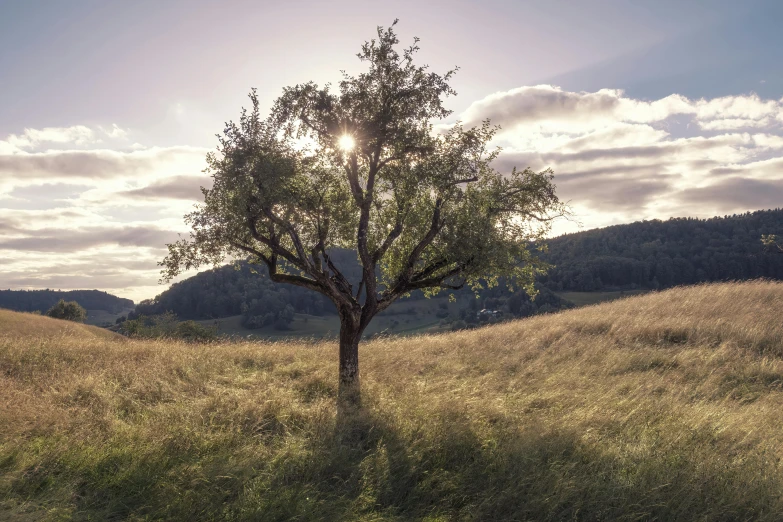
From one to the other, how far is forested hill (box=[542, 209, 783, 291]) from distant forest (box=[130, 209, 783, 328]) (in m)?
0.19

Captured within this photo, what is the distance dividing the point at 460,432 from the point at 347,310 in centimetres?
641

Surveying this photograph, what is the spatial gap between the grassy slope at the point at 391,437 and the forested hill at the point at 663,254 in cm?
11183

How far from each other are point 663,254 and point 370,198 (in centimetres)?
15346

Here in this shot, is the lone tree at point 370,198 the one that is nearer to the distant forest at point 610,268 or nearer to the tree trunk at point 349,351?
the tree trunk at point 349,351

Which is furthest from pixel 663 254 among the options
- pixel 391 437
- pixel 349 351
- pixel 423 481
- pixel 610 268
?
pixel 423 481

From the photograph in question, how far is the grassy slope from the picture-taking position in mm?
8570

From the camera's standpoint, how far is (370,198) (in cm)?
1561

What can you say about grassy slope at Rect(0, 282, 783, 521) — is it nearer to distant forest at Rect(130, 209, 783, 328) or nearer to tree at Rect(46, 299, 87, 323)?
tree at Rect(46, 299, 87, 323)

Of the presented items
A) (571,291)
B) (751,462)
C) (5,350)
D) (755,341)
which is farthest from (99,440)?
(571,291)

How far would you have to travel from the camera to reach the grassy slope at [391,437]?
8.57 meters

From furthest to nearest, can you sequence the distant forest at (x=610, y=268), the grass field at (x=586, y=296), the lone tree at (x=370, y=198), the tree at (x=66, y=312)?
the grass field at (x=586, y=296)
the distant forest at (x=610, y=268)
the tree at (x=66, y=312)
the lone tree at (x=370, y=198)

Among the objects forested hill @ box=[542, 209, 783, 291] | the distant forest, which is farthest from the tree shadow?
forested hill @ box=[542, 209, 783, 291]

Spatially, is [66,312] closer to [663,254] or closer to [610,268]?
[610,268]

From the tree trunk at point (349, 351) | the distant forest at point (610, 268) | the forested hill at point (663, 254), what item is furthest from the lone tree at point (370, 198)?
the forested hill at point (663, 254)
